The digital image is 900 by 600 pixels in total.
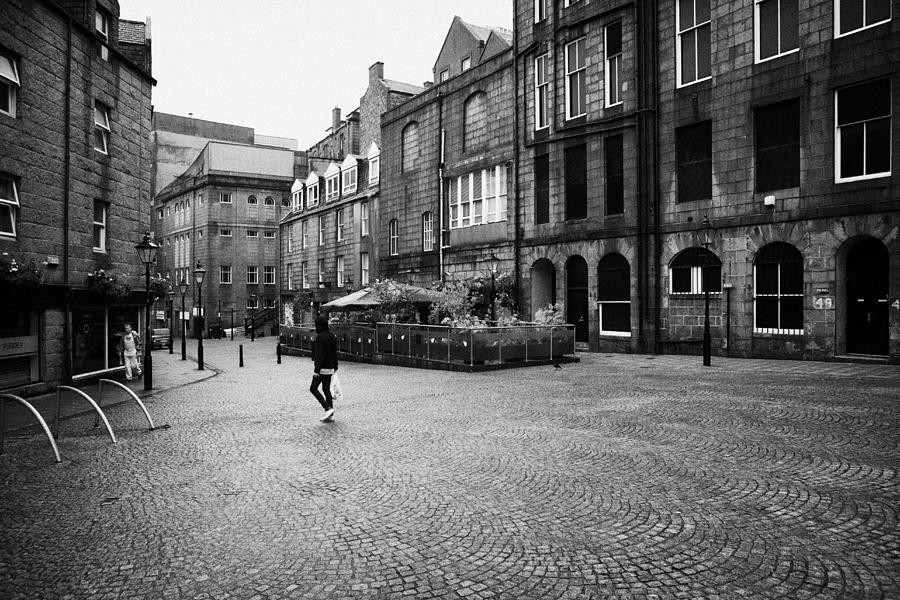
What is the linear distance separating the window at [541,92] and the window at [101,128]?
1785cm

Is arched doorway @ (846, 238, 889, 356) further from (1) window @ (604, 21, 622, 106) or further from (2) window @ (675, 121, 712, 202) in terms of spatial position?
(1) window @ (604, 21, 622, 106)

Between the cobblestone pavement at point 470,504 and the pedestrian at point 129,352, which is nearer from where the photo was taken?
the cobblestone pavement at point 470,504

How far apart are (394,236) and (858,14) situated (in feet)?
87.4

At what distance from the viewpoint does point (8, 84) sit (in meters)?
15.0

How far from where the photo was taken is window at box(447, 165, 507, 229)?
30.9 m

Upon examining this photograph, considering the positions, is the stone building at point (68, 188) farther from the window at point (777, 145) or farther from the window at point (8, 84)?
the window at point (777, 145)

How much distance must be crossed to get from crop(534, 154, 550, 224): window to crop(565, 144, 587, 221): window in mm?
1221

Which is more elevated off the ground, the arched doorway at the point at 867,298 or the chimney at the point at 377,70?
the chimney at the point at 377,70

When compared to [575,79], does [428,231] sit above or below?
below

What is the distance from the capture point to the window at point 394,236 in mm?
38875

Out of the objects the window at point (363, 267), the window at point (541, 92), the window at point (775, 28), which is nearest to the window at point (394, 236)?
the window at point (363, 267)

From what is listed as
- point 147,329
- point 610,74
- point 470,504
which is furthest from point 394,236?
point 470,504

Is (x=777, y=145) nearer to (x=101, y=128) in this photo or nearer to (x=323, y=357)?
(x=323, y=357)

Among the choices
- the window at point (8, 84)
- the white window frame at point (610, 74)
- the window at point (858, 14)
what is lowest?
the window at point (8, 84)
